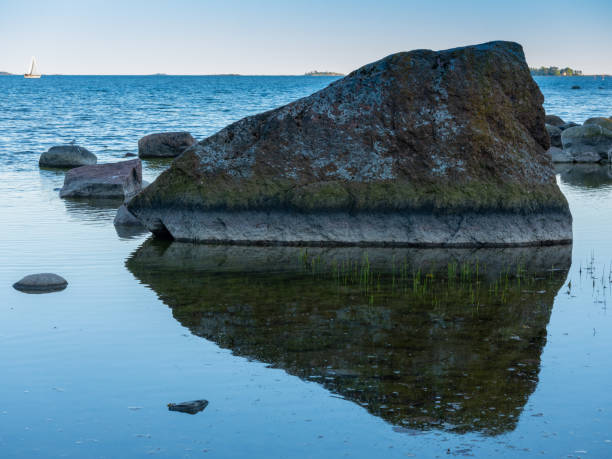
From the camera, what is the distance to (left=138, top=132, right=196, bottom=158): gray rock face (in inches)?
1165

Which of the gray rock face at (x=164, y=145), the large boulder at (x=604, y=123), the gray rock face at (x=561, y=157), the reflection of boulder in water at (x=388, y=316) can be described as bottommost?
the reflection of boulder in water at (x=388, y=316)

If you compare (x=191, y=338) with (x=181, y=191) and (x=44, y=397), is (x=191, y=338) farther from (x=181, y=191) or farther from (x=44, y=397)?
(x=181, y=191)

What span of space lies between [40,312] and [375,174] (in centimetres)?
625

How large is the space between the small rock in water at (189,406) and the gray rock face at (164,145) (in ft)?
80.0

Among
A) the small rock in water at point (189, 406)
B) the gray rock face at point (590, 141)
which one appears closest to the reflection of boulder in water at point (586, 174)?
the gray rock face at point (590, 141)

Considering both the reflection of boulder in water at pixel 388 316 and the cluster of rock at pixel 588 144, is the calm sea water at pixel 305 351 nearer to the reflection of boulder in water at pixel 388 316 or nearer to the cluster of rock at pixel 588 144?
the reflection of boulder in water at pixel 388 316

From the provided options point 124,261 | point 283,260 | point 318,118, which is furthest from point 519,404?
point 318,118

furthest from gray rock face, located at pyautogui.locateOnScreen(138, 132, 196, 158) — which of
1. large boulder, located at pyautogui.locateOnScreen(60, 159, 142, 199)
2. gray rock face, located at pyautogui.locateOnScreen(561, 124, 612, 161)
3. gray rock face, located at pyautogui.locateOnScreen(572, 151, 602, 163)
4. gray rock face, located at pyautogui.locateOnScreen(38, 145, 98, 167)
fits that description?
gray rock face, located at pyautogui.locateOnScreen(572, 151, 602, 163)

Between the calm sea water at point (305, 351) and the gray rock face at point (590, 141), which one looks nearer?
the calm sea water at point (305, 351)

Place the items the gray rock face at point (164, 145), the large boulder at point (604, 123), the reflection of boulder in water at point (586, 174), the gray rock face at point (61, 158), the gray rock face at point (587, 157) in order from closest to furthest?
the reflection of boulder in water at point (586, 174) → the gray rock face at point (61, 158) → the gray rock face at point (587, 157) → the large boulder at point (604, 123) → the gray rock face at point (164, 145)

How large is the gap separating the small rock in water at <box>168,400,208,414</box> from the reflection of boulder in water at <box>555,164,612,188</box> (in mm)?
17506

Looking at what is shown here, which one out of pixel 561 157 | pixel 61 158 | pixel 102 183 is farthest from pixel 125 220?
pixel 561 157

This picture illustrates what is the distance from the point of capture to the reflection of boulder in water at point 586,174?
21.8 metres

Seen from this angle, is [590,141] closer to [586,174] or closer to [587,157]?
[587,157]
